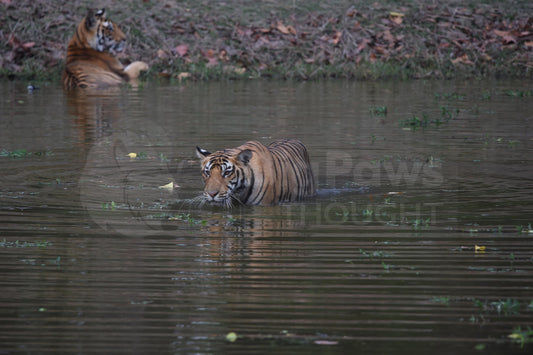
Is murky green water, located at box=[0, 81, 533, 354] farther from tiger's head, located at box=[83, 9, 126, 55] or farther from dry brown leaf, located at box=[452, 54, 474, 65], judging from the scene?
dry brown leaf, located at box=[452, 54, 474, 65]

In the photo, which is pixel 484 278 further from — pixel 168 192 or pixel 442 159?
pixel 442 159

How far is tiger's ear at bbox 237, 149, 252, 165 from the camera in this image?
26.7ft

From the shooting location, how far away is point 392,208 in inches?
320

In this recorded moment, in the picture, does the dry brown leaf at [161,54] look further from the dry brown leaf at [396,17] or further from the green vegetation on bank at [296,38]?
the dry brown leaf at [396,17]

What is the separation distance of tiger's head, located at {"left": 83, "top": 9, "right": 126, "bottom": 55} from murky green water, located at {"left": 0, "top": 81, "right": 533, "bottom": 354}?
5250 mm

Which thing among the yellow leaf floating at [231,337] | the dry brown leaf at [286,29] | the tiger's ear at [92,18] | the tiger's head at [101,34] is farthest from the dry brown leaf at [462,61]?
the yellow leaf floating at [231,337]

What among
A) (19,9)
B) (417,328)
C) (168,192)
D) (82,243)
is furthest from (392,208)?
(19,9)

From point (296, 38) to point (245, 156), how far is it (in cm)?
1397

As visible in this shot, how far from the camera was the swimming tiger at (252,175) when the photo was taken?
26.7 ft

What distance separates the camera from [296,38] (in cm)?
2181

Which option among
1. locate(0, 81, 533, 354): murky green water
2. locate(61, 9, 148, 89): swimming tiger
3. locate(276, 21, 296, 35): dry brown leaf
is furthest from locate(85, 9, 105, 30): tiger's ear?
locate(0, 81, 533, 354): murky green water

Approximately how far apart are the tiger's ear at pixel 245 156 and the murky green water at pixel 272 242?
43 centimetres

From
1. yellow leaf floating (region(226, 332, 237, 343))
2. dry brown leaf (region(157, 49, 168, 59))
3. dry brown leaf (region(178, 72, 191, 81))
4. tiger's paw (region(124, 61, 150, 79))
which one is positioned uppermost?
dry brown leaf (region(157, 49, 168, 59))

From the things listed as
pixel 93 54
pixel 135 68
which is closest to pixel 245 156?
pixel 93 54
